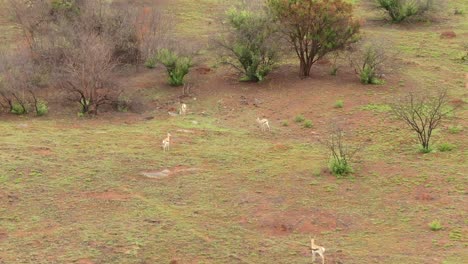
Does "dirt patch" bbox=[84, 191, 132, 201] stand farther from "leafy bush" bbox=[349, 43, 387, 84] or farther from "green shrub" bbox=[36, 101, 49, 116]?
"leafy bush" bbox=[349, 43, 387, 84]

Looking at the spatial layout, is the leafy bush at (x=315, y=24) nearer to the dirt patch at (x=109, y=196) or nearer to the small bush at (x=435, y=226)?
the dirt patch at (x=109, y=196)

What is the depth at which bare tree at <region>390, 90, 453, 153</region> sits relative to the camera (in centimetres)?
1945

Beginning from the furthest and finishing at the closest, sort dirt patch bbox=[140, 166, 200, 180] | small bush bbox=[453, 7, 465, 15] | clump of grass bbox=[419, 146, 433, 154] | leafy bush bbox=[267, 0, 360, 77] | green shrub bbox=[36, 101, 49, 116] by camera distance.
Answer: small bush bbox=[453, 7, 465, 15]
leafy bush bbox=[267, 0, 360, 77]
green shrub bbox=[36, 101, 49, 116]
clump of grass bbox=[419, 146, 433, 154]
dirt patch bbox=[140, 166, 200, 180]

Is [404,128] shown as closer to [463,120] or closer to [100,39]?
[463,120]

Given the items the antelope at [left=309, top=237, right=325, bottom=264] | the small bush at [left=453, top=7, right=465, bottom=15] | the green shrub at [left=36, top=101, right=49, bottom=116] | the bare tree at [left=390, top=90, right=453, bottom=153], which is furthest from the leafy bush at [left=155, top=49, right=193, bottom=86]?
the small bush at [left=453, top=7, right=465, bottom=15]

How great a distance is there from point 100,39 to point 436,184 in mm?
14299

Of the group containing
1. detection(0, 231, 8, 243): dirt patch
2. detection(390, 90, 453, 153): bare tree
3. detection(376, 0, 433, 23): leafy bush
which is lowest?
detection(0, 231, 8, 243): dirt patch

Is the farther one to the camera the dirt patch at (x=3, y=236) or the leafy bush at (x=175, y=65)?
the leafy bush at (x=175, y=65)

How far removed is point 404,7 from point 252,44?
1127 centimetres

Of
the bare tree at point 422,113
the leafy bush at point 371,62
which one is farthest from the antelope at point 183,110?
the bare tree at point 422,113

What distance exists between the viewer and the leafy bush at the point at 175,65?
26.1 meters

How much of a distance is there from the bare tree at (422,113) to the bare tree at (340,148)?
64.8 inches

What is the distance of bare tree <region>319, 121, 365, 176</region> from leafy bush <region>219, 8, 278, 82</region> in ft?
16.1

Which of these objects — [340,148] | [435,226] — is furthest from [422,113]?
[435,226]
